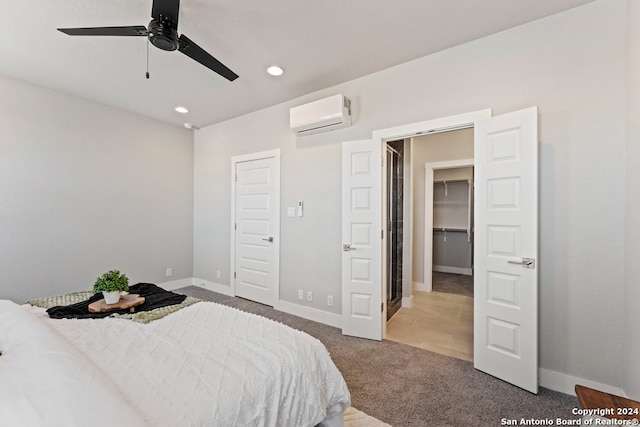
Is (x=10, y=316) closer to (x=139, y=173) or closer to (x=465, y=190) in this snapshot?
(x=139, y=173)

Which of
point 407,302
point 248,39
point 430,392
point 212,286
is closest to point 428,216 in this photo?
point 407,302

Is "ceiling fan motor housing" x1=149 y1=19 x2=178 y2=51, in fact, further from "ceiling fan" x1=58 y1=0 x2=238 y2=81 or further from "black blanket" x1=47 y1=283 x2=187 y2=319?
"black blanket" x1=47 y1=283 x2=187 y2=319

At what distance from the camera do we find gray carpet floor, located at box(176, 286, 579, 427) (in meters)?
1.78

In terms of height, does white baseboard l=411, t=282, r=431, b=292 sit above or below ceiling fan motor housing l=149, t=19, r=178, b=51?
below

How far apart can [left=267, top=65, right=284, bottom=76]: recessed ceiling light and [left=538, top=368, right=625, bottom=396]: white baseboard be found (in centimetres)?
359

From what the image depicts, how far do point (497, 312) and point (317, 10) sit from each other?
2774 millimetres

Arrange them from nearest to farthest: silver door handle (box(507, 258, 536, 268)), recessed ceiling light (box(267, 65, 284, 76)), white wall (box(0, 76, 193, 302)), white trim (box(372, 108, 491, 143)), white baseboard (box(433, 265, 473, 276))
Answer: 1. silver door handle (box(507, 258, 536, 268))
2. white trim (box(372, 108, 491, 143))
3. recessed ceiling light (box(267, 65, 284, 76))
4. white wall (box(0, 76, 193, 302))
5. white baseboard (box(433, 265, 473, 276))

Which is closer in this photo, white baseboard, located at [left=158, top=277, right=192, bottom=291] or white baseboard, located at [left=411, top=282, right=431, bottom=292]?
white baseboard, located at [left=158, top=277, right=192, bottom=291]

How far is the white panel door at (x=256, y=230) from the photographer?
389cm

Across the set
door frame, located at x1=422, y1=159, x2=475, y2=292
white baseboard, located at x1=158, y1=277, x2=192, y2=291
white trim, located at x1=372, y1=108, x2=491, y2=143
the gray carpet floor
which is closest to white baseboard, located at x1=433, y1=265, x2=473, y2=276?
door frame, located at x1=422, y1=159, x2=475, y2=292

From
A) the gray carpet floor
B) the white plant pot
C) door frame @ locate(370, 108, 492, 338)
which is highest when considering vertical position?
door frame @ locate(370, 108, 492, 338)

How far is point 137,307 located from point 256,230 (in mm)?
2183

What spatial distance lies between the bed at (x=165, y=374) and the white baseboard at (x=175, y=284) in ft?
9.92

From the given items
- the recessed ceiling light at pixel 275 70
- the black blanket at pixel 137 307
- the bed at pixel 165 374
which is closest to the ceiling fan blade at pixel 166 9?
the recessed ceiling light at pixel 275 70
